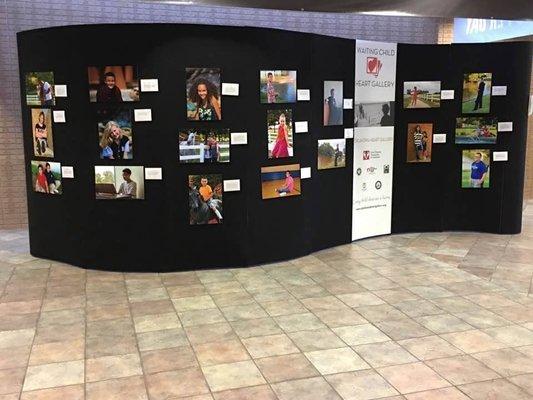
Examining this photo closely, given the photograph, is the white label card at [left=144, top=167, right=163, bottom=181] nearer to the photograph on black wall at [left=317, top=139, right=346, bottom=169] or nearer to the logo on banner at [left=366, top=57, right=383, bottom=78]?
the photograph on black wall at [left=317, top=139, right=346, bottom=169]

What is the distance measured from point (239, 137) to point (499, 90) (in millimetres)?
3991

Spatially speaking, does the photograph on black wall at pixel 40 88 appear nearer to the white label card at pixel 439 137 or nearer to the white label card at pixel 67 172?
the white label card at pixel 67 172

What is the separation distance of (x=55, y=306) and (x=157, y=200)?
1544mm

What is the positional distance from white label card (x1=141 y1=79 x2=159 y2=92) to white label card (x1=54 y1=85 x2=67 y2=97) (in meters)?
0.94

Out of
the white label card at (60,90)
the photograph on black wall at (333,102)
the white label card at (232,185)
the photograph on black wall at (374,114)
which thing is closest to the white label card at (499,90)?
the photograph on black wall at (374,114)

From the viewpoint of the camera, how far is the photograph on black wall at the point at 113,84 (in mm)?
5875

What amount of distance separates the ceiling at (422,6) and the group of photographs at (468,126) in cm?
114

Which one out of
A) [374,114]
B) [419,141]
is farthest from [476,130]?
[374,114]

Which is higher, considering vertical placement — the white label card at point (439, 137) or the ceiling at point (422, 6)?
the ceiling at point (422, 6)

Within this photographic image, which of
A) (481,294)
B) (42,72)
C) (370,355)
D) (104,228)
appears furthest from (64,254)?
(481,294)

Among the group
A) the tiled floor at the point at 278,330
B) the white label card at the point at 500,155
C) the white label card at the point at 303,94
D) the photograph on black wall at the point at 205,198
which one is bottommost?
the tiled floor at the point at 278,330

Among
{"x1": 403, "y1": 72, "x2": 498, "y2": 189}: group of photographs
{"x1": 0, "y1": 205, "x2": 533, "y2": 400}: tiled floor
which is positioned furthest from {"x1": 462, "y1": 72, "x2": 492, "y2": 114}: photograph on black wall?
{"x1": 0, "y1": 205, "x2": 533, "y2": 400}: tiled floor

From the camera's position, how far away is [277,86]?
629 centimetres

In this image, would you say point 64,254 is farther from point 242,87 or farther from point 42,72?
point 242,87
